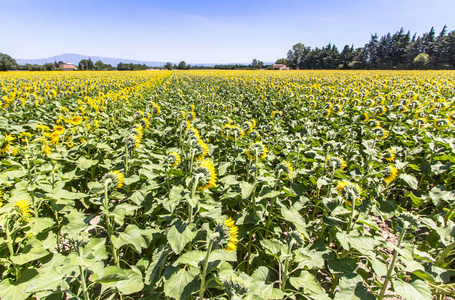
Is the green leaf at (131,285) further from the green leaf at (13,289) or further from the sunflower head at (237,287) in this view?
the sunflower head at (237,287)

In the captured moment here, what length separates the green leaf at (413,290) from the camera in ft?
4.80

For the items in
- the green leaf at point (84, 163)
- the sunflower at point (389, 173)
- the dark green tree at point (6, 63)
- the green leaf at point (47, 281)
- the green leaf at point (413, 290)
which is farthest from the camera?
the dark green tree at point (6, 63)

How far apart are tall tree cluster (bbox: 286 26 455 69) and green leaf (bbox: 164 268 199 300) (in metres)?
73.1

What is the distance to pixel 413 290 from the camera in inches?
59.6

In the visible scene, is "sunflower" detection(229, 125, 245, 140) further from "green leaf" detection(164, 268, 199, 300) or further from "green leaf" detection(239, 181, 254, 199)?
"green leaf" detection(164, 268, 199, 300)

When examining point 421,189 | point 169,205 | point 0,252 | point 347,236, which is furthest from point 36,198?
point 421,189

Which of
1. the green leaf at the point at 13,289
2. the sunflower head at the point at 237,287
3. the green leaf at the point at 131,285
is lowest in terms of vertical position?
the green leaf at the point at 13,289

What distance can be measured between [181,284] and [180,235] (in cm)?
33

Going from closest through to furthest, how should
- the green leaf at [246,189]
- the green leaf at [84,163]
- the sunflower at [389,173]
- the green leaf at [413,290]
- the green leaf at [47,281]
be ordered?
the green leaf at [47,281] < the green leaf at [413,290] < the green leaf at [246,189] < the sunflower at [389,173] < the green leaf at [84,163]

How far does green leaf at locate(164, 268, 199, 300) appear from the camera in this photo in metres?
1.54

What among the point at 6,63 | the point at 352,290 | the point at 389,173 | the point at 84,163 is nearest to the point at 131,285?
the point at 352,290

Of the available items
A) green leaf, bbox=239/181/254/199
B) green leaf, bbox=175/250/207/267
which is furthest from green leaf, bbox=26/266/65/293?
green leaf, bbox=239/181/254/199

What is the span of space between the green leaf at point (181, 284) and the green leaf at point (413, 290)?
1.36 metres

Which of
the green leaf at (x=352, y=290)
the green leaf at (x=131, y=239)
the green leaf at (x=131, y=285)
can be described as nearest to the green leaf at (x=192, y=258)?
the green leaf at (x=131, y=285)
